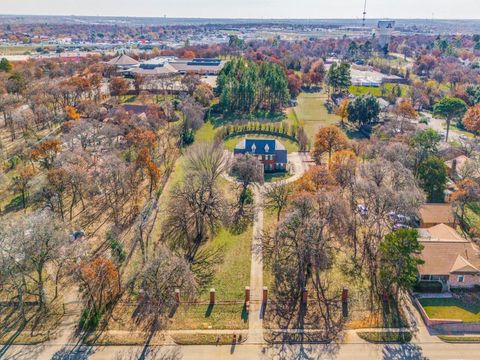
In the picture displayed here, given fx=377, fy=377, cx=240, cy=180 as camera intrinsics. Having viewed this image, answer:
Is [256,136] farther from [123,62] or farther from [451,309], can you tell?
[123,62]

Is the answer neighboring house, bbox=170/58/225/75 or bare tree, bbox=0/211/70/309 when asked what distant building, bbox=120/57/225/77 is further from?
bare tree, bbox=0/211/70/309

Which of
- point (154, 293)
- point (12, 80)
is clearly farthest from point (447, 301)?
point (12, 80)

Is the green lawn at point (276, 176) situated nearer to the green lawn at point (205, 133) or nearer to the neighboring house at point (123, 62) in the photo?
the green lawn at point (205, 133)

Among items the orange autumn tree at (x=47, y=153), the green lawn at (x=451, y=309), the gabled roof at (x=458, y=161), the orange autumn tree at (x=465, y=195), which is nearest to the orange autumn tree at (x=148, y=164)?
the orange autumn tree at (x=47, y=153)

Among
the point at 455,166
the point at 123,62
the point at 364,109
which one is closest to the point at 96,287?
the point at 455,166

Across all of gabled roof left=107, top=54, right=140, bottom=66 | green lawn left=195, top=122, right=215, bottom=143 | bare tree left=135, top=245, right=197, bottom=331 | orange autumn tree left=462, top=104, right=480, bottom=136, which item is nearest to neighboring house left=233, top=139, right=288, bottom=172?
green lawn left=195, top=122, right=215, bottom=143

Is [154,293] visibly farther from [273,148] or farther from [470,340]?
[273,148]
